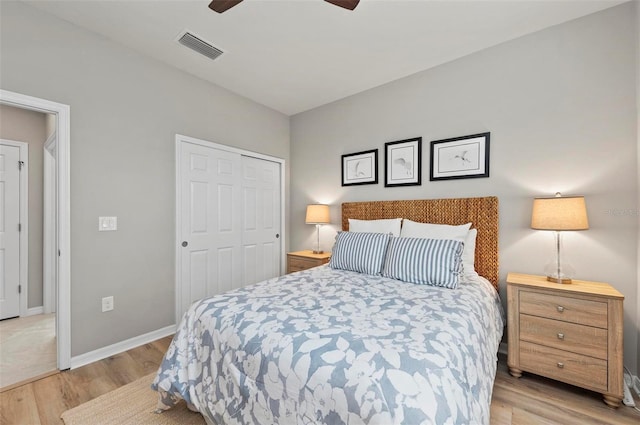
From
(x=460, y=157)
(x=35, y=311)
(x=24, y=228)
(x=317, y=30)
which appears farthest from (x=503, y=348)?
(x=24, y=228)

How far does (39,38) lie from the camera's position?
6.72 ft

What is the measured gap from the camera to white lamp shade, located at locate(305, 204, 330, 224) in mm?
3492

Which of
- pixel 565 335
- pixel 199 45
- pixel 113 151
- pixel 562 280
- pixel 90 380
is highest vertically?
pixel 199 45

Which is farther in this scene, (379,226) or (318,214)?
(318,214)

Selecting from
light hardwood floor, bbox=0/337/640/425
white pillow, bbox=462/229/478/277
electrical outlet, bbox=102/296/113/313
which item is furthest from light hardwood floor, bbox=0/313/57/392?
white pillow, bbox=462/229/478/277

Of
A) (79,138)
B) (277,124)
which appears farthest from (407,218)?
(79,138)

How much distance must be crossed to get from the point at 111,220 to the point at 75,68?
4.03 ft

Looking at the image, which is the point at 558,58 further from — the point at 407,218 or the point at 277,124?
the point at 277,124

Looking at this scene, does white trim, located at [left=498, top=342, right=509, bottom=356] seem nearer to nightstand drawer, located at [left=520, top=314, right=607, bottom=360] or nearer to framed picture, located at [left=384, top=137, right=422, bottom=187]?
nightstand drawer, located at [left=520, top=314, right=607, bottom=360]

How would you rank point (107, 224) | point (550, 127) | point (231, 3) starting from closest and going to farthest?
point (231, 3)
point (550, 127)
point (107, 224)

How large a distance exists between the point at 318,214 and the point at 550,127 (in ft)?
7.73

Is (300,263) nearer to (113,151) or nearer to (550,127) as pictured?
(113,151)

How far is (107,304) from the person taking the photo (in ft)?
7.83

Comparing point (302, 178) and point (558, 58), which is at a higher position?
point (558, 58)
